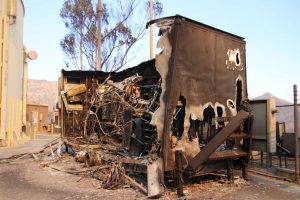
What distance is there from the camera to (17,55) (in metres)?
19.2

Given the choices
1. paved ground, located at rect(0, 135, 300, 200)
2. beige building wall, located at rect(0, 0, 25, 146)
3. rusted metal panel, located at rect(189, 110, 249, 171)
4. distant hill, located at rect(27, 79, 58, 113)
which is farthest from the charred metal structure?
distant hill, located at rect(27, 79, 58, 113)

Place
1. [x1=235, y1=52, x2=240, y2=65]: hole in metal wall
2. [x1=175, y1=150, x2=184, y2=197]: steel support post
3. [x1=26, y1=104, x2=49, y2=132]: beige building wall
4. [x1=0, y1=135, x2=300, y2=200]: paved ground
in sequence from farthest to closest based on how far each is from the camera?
[x1=26, y1=104, x2=49, y2=132]: beige building wall
[x1=235, y1=52, x2=240, y2=65]: hole in metal wall
[x1=0, y1=135, x2=300, y2=200]: paved ground
[x1=175, y1=150, x2=184, y2=197]: steel support post

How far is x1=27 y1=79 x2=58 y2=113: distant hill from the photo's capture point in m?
91.3

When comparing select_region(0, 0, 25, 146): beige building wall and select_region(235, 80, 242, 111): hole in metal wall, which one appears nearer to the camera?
select_region(235, 80, 242, 111): hole in metal wall

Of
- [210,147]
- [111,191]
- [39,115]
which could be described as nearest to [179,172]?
[210,147]

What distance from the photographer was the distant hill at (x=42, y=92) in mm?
91275

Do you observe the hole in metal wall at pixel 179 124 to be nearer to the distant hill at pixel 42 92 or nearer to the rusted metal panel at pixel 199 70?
the rusted metal panel at pixel 199 70

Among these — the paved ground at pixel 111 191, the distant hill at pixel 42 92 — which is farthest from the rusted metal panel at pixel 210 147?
the distant hill at pixel 42 92

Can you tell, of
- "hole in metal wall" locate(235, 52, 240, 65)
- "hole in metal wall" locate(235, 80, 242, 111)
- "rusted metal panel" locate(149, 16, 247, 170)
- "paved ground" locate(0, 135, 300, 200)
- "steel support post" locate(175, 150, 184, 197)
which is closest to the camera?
"steel support post" locate(175, 150, 184, 197)

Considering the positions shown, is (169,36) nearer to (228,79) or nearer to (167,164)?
(228,79)

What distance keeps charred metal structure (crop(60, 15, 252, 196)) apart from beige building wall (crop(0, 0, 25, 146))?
8093 millimetres

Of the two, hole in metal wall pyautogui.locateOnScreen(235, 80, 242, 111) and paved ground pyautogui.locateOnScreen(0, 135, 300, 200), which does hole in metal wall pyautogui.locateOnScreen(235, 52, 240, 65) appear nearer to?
hole in metal wall pyautogui.locateOnScreen(235, 80, 242, 111)

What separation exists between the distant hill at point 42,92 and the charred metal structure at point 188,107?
8566 cm

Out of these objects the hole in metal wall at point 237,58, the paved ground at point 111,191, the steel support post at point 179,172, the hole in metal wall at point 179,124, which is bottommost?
the paved ground at point 111,191
